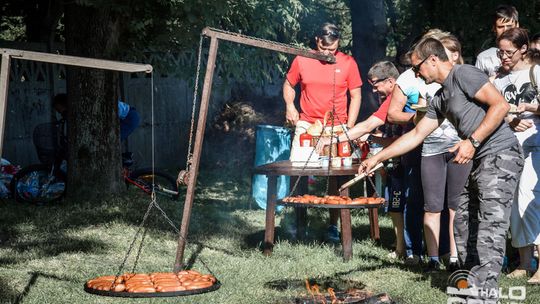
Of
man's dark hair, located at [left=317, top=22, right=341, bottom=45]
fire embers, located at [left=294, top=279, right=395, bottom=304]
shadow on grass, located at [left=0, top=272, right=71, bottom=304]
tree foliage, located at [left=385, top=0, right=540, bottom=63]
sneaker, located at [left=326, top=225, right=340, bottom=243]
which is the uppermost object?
tree foliage, located at [left=385, top=0, right=540, bottom=63]

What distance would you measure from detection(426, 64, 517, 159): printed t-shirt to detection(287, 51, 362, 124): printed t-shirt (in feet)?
10.2

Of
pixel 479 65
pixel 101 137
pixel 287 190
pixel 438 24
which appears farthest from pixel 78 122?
pixel 438 24

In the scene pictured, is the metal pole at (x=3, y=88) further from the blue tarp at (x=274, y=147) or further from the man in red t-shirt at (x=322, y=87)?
the blue tarp at (x=274, y=147)

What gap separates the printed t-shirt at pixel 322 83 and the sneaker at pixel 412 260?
1747 mm

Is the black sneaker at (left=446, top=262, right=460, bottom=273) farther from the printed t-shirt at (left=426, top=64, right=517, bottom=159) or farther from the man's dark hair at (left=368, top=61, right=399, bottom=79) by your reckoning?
the man's dark hair at (left=368, top=61, right=399, bottom=79)

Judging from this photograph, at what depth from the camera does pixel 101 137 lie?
12211 millimetres

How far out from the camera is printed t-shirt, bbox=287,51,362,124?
31.9 feet

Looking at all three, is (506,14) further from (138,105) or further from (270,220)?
(138,105)

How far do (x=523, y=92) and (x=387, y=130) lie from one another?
176 cm

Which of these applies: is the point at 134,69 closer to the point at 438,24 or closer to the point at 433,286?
the point at 433,286

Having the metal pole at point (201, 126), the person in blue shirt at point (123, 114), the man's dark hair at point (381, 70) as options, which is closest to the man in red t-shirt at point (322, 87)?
the man's dark hair at point (381, 70)

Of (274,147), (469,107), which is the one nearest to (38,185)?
(274,147)

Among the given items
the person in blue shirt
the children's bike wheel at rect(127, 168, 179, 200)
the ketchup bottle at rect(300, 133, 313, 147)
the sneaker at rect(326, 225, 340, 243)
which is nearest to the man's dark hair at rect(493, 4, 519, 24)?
the ketchup bottle at rect(300, 133, 313, 147)

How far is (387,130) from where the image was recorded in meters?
9.17
